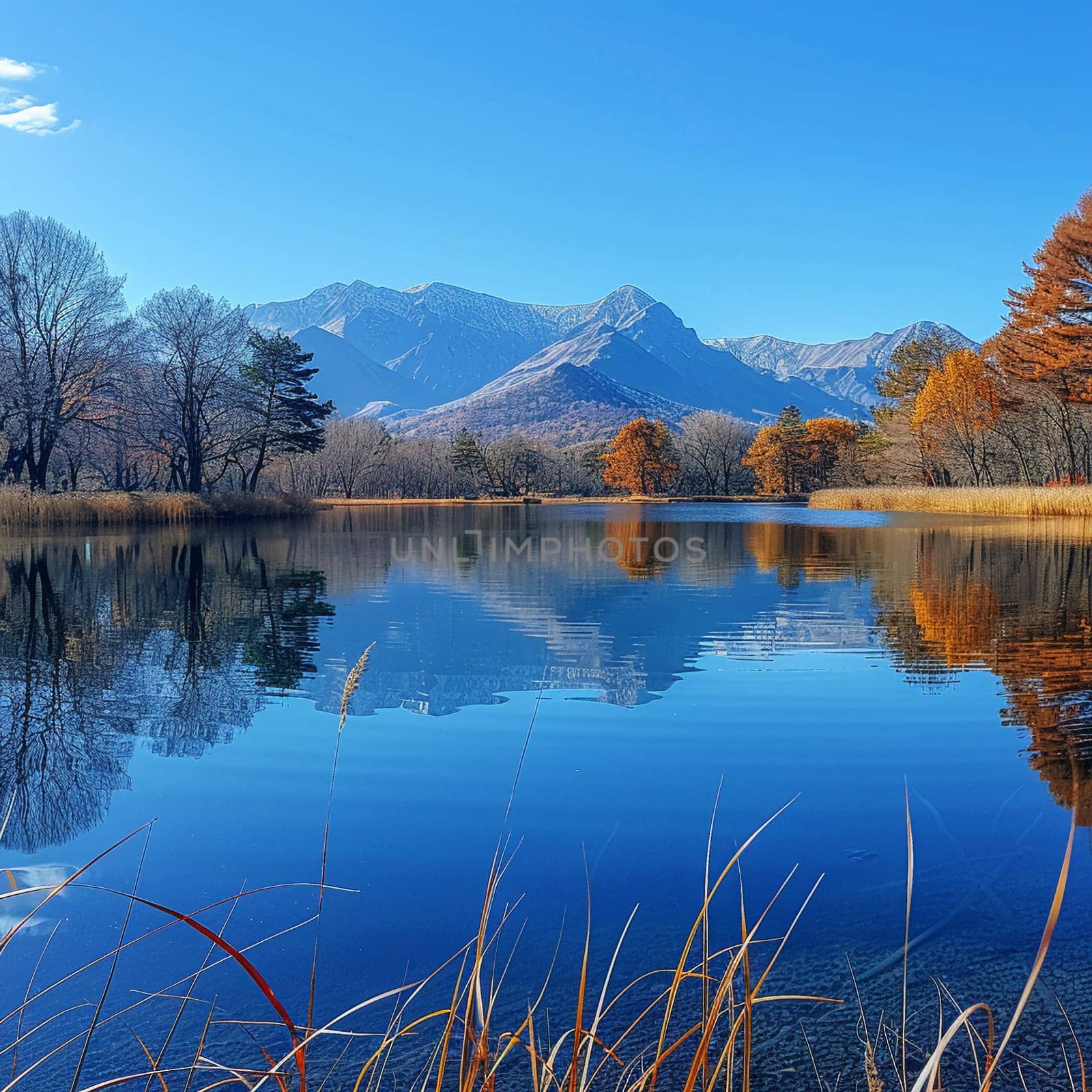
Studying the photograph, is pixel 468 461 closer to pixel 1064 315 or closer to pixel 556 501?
pixel 556 501

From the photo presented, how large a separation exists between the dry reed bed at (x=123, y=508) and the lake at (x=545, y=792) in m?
17.9

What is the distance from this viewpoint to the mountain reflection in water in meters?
5.93

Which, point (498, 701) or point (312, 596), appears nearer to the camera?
point (498, 701)

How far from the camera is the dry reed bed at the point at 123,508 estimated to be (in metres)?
27.5

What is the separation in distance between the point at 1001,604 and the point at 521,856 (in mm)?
9540

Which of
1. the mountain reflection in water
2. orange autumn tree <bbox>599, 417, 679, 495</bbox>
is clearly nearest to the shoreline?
orange autumn tree <bbox>599, 417, 679, 495</bbox>

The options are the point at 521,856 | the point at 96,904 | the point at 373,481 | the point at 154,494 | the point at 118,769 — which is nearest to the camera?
the point at 96,904

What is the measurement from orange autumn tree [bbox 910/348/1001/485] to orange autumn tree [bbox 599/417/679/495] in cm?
3451

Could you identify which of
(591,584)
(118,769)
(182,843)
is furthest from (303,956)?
(591,584)

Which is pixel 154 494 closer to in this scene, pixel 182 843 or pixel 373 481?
pixel 182 843

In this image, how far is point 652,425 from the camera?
278 ft

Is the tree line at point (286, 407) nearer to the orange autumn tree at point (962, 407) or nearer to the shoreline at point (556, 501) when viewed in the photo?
the orange autumn tree at point (962, 407)

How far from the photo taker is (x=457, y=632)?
10.1m

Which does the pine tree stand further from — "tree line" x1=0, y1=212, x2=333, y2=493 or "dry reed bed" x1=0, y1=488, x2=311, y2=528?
"dry reed bed" x1=0, y1=488, x2=311, y2=528
